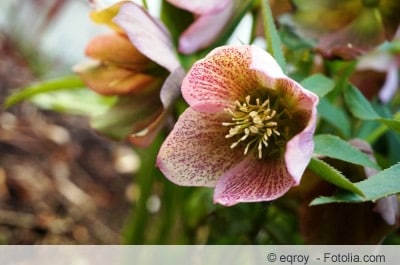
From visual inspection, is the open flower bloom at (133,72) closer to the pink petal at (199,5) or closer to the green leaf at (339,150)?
the pink petal at (199,5)

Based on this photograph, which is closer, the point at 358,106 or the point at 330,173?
the point at 330,173

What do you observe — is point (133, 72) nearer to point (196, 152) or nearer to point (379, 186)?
point (196, 152)

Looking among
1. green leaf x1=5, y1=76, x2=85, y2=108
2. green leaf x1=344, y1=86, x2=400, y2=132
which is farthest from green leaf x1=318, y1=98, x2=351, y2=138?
green leaf x1=5, y1=76, x2=85, y2=108

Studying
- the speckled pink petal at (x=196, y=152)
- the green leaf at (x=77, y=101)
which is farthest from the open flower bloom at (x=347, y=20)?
the green leaf at (x=77, y=101)

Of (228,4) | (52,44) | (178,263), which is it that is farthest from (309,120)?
(52,44)

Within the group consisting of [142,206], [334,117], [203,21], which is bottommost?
[142,206]

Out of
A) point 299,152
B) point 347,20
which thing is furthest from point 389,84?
point 299,152

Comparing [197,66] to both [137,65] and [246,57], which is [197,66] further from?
[137,65]
